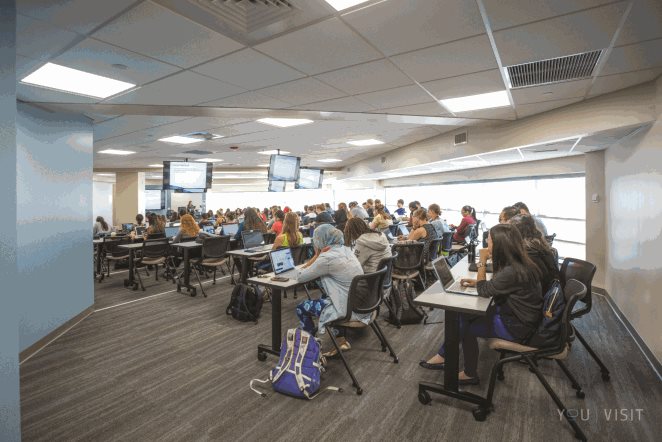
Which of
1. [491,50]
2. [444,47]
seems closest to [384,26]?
[444,47]

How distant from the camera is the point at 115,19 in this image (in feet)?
6.93

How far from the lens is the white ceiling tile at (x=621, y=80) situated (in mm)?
3202

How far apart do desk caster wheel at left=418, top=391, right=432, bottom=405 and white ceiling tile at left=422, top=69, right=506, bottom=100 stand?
2709mm

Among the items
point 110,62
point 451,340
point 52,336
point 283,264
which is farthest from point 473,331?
point 52,336

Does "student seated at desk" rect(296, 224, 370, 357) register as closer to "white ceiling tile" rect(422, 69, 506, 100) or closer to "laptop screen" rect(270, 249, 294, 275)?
"laptop screen" rect(270, 249, 294, 275)

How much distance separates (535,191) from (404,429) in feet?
31.5

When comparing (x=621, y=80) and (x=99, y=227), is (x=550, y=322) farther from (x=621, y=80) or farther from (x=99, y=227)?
(x=99, y=227)

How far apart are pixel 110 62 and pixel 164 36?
752 millimetres

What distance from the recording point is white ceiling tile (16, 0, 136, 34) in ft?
6.31

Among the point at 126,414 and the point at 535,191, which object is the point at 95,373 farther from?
the point at 535,191

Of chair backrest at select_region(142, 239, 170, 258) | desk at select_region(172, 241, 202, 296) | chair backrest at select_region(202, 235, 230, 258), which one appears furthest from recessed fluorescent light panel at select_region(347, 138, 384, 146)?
chair backrest at select_region(142, 239, 170, 258)

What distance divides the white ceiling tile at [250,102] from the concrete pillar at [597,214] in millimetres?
5067

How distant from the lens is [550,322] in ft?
8.02

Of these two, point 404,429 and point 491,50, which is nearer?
point 404,429
